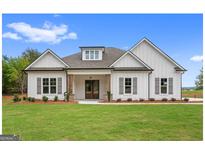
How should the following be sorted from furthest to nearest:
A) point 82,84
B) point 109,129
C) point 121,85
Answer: point 82,84, point 121,85, point 109,129

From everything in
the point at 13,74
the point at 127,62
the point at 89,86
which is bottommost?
the point at 89,86

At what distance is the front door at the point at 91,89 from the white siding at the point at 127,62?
2.28 meters

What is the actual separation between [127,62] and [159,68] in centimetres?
204

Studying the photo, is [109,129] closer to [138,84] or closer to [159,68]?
[138,84]

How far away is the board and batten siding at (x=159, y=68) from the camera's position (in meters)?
18.1

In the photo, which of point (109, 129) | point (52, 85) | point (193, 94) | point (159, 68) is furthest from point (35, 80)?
point (193, 94)

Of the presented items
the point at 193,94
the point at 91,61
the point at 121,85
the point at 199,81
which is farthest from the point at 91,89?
the point at 199,81

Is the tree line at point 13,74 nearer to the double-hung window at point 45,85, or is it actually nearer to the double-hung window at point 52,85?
the double-hung window at point 45,85

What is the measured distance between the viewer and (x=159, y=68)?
18.3 m

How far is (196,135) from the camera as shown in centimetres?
657

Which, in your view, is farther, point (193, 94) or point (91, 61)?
point (193, 94)

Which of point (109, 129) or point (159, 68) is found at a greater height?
point (159, 68)

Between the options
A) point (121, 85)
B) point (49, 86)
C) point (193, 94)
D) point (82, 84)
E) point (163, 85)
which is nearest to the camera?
point (121, 85)
